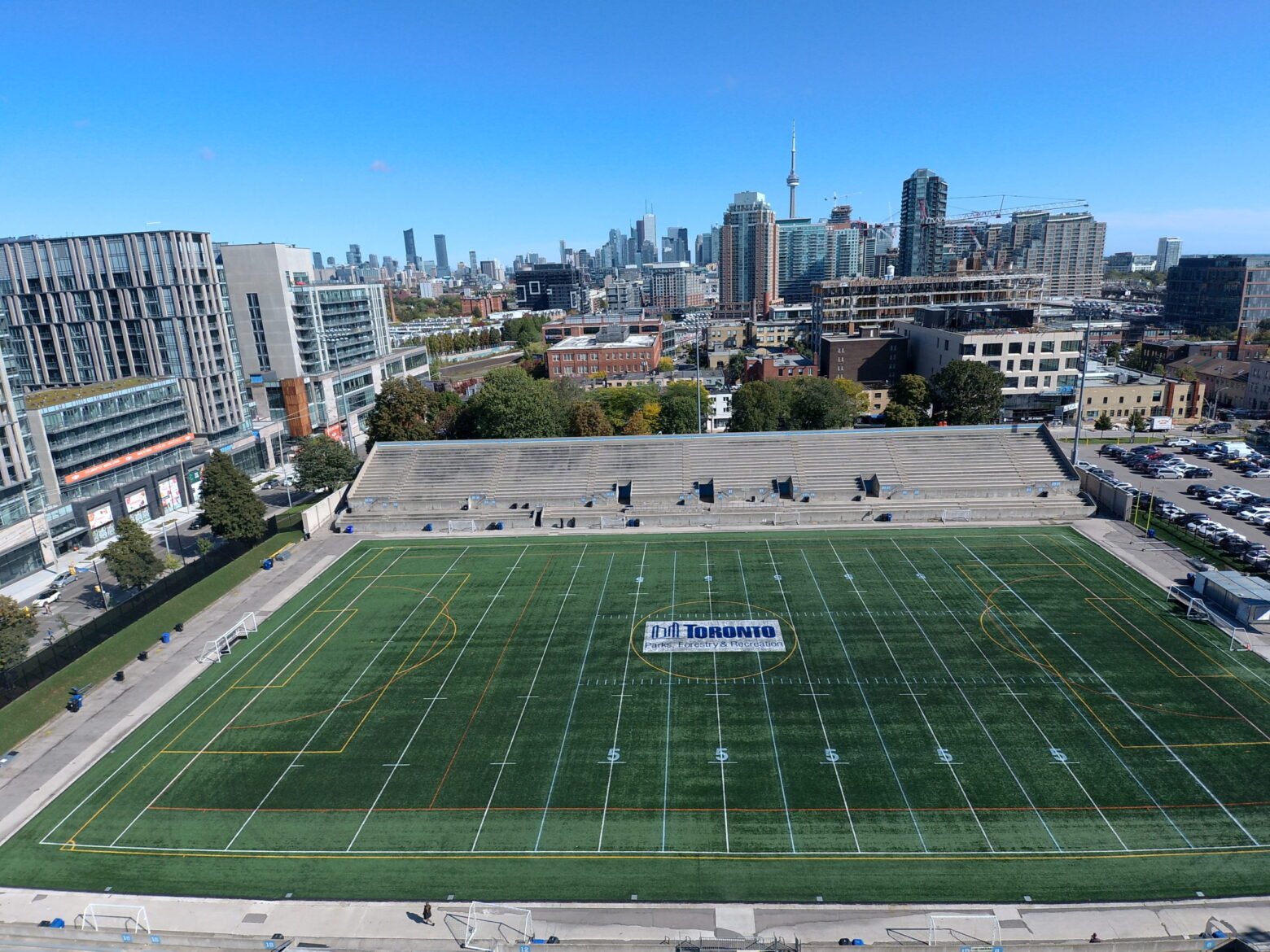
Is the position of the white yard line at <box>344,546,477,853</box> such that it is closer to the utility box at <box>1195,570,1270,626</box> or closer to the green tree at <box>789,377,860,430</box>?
the utility box at <box>1195,570,1270,626</box>

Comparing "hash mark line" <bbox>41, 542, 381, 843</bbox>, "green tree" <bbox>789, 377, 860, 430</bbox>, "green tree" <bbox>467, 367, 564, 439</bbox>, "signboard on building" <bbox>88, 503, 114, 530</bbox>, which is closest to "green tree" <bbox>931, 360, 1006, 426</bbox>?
"green tree" <bbox>789, 377, 860, 430</bbox>

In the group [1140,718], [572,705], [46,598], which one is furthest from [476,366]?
[1140,718]

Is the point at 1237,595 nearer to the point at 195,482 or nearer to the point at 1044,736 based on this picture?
the point at 1044,736

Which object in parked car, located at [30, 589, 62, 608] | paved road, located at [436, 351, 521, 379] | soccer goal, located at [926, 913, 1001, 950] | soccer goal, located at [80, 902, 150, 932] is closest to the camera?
soccer goal, located at [926, 913, 1001, 950]

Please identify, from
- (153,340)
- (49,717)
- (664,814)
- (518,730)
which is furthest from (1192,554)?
(153,340)

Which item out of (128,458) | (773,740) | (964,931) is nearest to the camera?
(964,931)

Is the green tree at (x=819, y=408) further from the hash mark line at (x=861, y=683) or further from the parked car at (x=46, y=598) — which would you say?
the parked car at (x=46, y=598)
